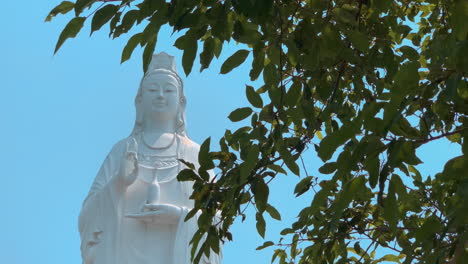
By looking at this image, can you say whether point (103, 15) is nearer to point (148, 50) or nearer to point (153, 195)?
point (148, 50)

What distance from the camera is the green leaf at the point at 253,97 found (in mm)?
3195

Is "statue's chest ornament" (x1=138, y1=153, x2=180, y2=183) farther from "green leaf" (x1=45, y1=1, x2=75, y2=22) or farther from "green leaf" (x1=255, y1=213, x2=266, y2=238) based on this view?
"green leaf" (x1=45, y1=1, x2=75, y2=22)

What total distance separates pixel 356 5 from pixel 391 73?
320 mm

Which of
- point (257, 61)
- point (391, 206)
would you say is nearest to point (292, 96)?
point (257, 61)

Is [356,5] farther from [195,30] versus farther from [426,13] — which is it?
[426,13]

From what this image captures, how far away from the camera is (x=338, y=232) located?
3922mm

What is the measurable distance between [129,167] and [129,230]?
582 mm

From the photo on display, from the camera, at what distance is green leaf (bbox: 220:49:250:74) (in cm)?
287

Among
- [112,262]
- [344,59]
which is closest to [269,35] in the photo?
[344,59]

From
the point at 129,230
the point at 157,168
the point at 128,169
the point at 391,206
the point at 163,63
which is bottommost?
the point at 391,206

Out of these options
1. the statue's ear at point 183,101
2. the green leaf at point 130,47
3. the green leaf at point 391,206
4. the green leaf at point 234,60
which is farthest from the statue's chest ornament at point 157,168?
the green leaf at point 391,206

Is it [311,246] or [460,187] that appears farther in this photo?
[311,246]

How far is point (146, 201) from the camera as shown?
25.9ft

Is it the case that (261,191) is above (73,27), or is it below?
below
